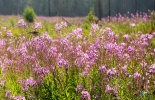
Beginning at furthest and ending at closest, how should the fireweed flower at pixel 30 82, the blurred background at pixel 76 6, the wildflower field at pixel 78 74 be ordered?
the blurred background at pixel 76 6 → the wildflower field at pixel 78 74 → the fireweed flower at pixel 30 82

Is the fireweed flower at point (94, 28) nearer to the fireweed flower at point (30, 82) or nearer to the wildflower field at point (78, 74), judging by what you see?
the wildflower field at point (78, 74)

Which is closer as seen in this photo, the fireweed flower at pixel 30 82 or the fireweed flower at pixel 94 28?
the fireweed flower at pixel 30 82

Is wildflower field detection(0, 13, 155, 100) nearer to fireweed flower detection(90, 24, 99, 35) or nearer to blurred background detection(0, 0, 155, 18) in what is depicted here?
fireweed flower detection(90, 24, 99, 35)

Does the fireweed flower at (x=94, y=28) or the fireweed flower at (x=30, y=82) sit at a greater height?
the fireweed flower at (x=94, y=28)

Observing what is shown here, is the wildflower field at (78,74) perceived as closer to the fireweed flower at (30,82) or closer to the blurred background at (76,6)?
the fireweed flower at (30,82)

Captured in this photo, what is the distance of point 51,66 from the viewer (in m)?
4.62

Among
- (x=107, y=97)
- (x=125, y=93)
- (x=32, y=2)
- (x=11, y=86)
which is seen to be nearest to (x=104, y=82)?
(x=107, y=97)

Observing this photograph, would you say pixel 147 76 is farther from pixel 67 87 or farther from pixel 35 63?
pixel 35 63

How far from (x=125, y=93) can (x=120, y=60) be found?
2.14 ft

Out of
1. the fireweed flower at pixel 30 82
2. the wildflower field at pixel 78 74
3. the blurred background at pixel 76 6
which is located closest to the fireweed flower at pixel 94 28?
the wildflower field at pixel 78 74

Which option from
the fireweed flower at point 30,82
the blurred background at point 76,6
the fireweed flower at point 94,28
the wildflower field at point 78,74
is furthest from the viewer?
the blurred background at point 76,6

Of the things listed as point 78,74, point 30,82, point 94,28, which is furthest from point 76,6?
point 30,82

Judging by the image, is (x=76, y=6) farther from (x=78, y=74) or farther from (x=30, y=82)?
(x=30, y=82)

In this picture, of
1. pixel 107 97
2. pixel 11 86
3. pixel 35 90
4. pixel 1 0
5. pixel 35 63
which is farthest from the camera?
pixel 1 0
